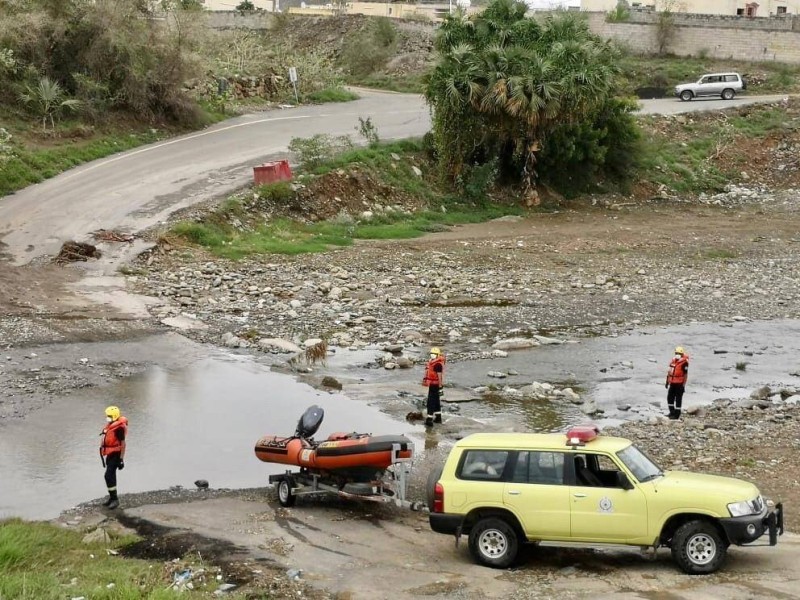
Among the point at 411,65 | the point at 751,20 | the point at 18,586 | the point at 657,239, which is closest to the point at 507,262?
the point at 657,239

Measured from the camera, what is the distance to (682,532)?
12.0 metres

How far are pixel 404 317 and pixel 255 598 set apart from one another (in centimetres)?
1522

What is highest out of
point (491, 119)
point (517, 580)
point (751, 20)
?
point (751, 20)

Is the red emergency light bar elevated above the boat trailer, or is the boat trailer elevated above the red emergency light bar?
the red emergency light bar

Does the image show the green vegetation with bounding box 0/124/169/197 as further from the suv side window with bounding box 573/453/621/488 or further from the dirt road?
the suv side window with bounding box 573/453/621/488

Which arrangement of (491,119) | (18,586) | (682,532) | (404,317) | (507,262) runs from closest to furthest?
(18,586), (682,532), (404,317), (507,262), (491,119)

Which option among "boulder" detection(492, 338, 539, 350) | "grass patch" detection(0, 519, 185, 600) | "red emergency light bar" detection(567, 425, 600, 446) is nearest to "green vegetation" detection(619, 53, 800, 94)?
"boulder" detection(492, 338, 539, 350)

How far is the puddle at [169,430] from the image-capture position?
15.6m

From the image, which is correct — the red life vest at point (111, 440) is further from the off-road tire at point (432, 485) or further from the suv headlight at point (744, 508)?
the suv headlight at point (744, 508)

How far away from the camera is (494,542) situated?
1259 centimetres

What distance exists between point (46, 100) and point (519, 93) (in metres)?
16.2

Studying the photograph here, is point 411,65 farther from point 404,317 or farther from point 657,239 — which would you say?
point 404,317

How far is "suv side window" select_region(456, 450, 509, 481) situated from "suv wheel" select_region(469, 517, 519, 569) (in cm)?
49

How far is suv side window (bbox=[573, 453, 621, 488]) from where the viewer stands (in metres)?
12.5
